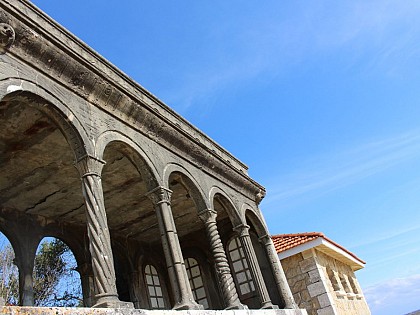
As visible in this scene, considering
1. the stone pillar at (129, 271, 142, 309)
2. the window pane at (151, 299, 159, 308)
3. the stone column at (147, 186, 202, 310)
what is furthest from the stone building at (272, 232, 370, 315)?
the stone column at (147, 186, 202, 310)

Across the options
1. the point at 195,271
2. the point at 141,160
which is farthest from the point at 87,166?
the point at 195,271

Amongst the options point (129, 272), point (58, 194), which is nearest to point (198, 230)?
point (129, 272)

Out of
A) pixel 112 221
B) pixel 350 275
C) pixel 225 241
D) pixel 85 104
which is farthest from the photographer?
pixel 350 275

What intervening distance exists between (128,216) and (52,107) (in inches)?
204

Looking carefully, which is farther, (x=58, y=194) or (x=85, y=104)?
(x=58, y=194)

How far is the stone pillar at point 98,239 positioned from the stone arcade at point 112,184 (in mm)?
13

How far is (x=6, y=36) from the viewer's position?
483 cm

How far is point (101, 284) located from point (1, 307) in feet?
5.09

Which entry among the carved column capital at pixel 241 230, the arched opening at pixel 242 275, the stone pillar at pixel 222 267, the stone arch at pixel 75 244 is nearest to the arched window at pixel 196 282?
the arched opening at pixel 242 275

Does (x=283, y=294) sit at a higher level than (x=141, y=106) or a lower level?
lower

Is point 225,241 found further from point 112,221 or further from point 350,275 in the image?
point 350,275

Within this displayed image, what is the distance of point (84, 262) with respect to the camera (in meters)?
9.44

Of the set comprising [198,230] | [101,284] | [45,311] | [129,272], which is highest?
[198,230]

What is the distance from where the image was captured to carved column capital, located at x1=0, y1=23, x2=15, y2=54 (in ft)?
15.7
